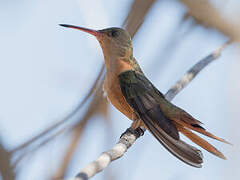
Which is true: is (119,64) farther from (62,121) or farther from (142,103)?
(62,121)

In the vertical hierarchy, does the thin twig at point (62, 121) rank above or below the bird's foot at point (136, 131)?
above

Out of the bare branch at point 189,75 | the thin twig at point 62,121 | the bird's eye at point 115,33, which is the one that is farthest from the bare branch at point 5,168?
the bird's eye at point 115,33

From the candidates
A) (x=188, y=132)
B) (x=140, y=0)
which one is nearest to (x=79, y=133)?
(x=188, y=132)

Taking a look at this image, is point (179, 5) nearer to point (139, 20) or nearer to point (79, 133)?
point (139, 20)

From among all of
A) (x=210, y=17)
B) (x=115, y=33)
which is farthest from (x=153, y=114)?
(x=210, y=17)

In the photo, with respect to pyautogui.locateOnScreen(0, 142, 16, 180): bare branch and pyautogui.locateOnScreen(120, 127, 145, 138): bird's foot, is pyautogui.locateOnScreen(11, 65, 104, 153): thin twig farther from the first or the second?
pyautogui.locateOnScreen(0, 142, 16, 180): bare branch

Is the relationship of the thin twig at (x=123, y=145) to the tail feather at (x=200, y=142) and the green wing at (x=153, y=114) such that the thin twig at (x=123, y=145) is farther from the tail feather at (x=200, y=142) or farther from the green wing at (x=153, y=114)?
the tail feather at (x=200, y=142)
